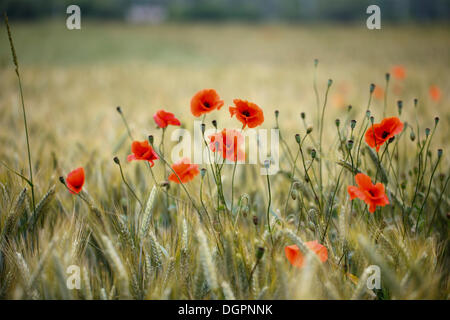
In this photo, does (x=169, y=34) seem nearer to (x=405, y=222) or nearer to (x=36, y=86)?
(x=36, y=86)

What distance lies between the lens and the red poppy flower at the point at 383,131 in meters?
0.66

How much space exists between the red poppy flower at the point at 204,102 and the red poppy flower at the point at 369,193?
0.34 meters

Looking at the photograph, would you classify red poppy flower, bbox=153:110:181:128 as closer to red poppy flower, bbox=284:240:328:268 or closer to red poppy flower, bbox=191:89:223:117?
red poppy flower, bbox=191:89:223:117

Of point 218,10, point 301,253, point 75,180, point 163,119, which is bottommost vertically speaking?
point 301,253

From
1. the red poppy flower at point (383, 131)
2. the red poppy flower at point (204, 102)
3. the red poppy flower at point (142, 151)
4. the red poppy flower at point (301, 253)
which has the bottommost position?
A: the red poppy flower at point (301, 253)

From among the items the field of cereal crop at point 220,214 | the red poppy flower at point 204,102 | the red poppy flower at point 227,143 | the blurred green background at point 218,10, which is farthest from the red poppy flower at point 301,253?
the blurred green background at point 218,10

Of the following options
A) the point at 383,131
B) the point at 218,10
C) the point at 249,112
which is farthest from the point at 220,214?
the point at 218,10

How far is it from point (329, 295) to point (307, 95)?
8.21 ft

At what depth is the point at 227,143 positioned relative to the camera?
0.64 metres

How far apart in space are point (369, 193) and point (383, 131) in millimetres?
165

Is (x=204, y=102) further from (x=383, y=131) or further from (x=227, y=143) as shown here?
(x=383, y=131)

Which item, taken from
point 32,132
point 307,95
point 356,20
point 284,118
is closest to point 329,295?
point 284,118

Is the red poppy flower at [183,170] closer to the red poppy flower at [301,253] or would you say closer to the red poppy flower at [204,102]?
the red poppy flower at [204,102]

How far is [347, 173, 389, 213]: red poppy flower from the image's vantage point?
576 millimetres
